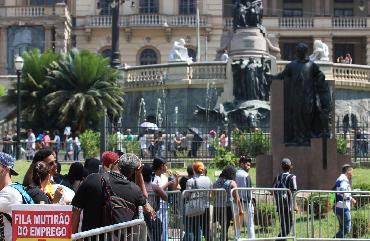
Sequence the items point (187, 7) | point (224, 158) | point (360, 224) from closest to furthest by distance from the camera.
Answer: point (360, 224), point (224, 158), point (187, 7)

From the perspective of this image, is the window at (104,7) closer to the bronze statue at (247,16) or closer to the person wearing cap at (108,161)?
the bronze statue at (247,16)

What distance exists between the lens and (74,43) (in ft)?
215

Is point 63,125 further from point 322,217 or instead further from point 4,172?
point 4,172

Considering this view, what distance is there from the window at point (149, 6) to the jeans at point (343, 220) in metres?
52.3

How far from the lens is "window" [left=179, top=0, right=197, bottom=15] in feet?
Result: 215

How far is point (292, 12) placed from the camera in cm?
6988

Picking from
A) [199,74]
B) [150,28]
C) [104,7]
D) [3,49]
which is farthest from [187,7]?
[199,74]

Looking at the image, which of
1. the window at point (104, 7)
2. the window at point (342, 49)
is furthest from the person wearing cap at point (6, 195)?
the window at point (342, 49)

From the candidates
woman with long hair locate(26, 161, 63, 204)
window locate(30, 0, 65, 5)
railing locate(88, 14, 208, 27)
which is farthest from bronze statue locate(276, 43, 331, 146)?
window locate(30, 0, 65, 5)

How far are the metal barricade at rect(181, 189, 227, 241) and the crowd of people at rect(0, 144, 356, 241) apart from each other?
0.05 ft

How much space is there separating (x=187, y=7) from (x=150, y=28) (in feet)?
10.5

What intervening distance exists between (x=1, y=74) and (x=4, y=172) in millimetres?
55253

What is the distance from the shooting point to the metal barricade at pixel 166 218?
498 inches

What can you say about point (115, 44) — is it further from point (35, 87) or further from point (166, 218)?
point (166, 218)
